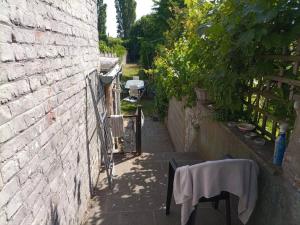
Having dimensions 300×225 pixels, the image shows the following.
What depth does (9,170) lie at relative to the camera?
1.74 meters

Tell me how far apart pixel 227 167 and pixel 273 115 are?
0.90 meters

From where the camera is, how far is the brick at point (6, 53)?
5.60 ft

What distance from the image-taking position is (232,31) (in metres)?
2.88

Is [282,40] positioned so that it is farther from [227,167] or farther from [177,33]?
[177,33]

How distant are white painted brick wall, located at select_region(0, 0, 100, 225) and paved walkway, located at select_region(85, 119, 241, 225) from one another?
1.29ft

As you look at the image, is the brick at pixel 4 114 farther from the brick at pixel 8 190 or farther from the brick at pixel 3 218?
the brick at pixel 3 218

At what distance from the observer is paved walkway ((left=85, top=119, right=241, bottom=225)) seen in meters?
3.84

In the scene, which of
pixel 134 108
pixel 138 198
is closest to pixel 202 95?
pixel 138 198

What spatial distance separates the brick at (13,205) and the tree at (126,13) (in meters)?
46.6

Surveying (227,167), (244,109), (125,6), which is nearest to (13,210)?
(227,167)

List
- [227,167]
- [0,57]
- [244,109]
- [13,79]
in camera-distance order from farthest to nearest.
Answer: [244,109] → [227,167] → [13,79] → [0,57]

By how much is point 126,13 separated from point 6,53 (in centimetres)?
4863

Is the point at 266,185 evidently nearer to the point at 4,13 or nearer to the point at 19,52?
the point at 19,52

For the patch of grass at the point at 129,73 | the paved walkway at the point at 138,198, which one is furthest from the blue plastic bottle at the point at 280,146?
the patch of grass at the point at 129,73
